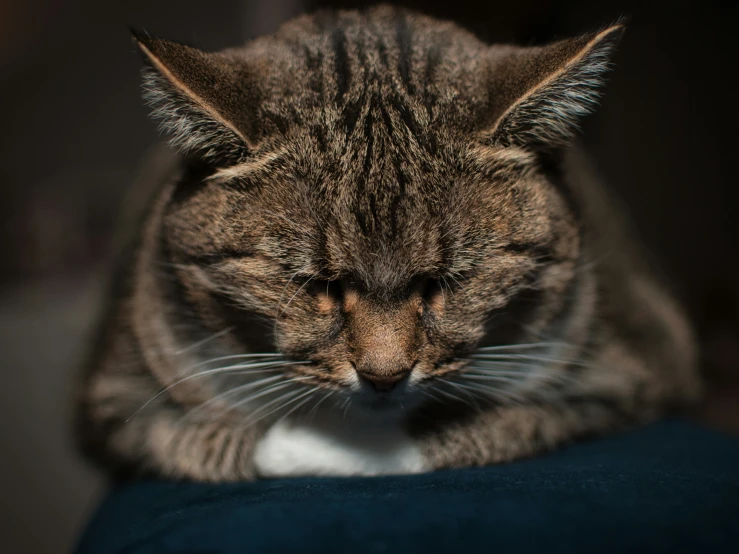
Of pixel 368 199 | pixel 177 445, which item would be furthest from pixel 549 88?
pixel 177 445

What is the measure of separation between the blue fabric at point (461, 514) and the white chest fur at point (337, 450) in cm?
8

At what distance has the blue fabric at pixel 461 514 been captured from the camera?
73 cm

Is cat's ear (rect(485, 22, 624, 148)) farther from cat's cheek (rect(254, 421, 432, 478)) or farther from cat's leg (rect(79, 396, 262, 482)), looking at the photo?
cat's leg (rect(79, 396, 262, 482))

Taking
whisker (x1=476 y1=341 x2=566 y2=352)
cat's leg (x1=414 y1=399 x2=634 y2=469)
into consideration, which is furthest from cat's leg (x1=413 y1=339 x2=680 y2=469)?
whisker (x1=476 y1=341 x2=566 y2=352)

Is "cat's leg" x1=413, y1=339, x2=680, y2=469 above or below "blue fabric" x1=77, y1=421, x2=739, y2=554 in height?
below

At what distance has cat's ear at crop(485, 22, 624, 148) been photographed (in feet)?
3.26

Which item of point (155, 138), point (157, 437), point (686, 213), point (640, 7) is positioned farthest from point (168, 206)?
point (686, 213)

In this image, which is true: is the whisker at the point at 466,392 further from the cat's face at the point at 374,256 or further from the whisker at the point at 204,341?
the whisker at the point at 204,341

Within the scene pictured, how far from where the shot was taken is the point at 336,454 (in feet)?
3.82

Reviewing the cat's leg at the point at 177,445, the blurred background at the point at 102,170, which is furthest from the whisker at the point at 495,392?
the blurred background at the point at 102,170

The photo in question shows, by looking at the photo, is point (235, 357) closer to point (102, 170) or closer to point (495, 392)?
point (495, 392)

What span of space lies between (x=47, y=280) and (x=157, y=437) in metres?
1.80

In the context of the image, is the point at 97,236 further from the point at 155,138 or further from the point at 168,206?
the point at 168,206

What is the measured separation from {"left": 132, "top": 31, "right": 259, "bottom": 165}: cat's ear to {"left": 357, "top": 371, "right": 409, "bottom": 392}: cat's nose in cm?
41
